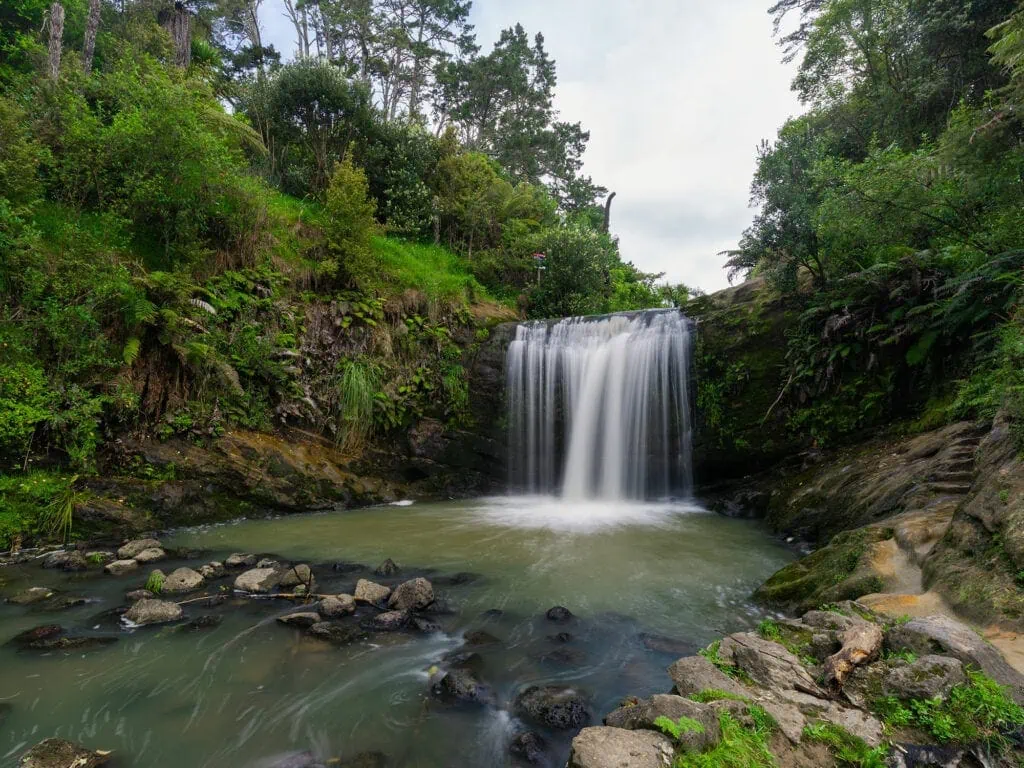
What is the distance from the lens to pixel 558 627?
4594 millimetres

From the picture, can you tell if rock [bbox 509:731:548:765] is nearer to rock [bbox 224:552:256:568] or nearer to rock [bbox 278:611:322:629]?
rock [bbox 278:611:322:629]

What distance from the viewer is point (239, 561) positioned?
6023 mm

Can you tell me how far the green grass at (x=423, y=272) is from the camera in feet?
42.1

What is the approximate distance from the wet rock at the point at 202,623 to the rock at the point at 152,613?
0.65 feet

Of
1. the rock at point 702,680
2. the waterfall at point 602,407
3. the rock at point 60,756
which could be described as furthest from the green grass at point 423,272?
the rock at point 702,680

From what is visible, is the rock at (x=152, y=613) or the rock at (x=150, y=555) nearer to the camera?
the rock at (x=152, y=613)

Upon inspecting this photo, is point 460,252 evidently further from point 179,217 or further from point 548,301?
point 179,217

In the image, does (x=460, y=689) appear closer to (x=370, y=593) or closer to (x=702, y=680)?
(x=702, y=680)

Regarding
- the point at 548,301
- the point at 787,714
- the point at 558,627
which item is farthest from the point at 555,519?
the point at 548,301

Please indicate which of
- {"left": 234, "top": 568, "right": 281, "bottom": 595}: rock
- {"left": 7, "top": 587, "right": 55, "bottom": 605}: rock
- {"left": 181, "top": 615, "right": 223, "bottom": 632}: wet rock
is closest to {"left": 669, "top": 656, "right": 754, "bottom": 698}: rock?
{"left": 181, "top": 615, "right": 223, "bottom": 632}: wet rock

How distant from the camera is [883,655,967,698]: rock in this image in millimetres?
2340

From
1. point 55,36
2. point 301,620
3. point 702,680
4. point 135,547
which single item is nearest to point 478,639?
point 301,620

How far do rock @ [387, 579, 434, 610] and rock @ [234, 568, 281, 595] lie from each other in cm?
141

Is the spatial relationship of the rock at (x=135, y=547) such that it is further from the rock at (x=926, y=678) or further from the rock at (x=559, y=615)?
the rock at (x=926, y=678)
